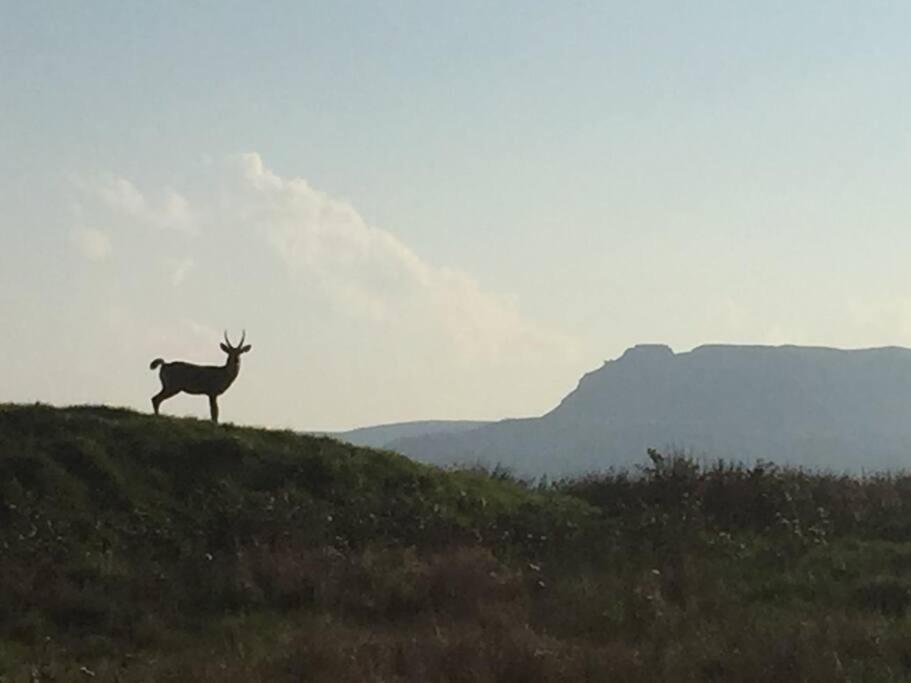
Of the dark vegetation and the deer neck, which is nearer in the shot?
the dark vegetation

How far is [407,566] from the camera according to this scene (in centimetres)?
1744

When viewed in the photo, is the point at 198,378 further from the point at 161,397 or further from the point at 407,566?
the point at 407,566

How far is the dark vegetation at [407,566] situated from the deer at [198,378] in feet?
4.12

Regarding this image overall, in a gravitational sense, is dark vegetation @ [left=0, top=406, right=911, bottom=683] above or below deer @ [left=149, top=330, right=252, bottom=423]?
below

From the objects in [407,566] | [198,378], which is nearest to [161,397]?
[198,378]

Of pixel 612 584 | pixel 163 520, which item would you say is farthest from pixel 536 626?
pixel 163 520

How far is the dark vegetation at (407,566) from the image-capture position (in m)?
12.4

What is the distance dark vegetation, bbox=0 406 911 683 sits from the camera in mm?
12406

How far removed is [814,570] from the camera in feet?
59.9

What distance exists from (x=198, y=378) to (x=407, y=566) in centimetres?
826

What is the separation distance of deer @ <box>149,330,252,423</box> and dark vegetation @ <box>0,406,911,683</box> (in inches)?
49.5

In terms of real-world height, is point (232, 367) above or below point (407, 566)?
above

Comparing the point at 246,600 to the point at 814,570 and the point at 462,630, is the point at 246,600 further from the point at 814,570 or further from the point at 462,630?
the point at 814,570

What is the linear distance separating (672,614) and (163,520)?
7970mm
